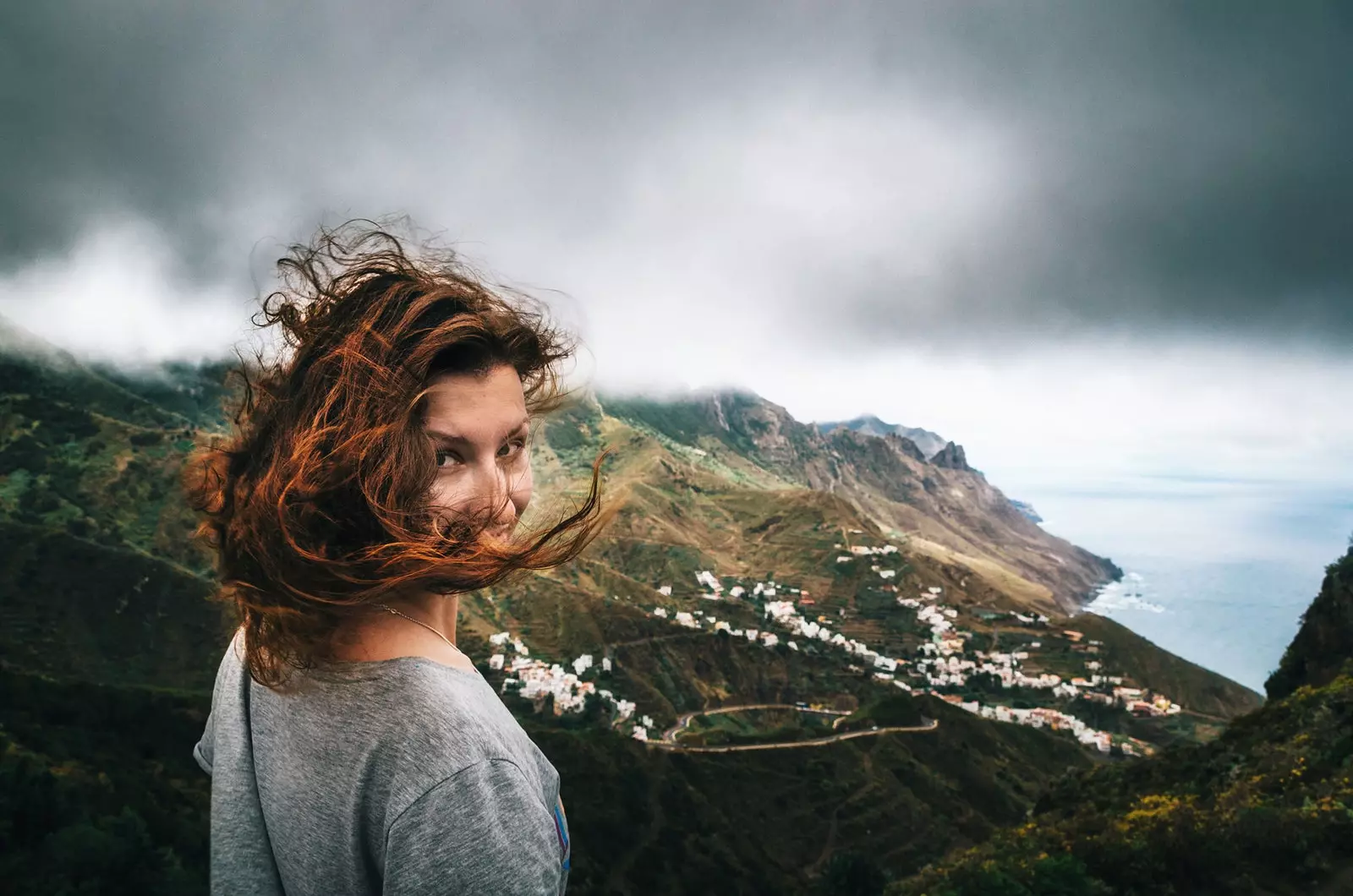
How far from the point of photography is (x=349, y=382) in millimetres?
1075

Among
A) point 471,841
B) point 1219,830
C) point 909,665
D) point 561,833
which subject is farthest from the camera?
point 909,665

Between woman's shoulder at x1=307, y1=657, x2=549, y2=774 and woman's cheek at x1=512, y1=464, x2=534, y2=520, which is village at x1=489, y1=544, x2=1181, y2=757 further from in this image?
woman's shoulder at x1=307, y1=657, x2=549, y2=774

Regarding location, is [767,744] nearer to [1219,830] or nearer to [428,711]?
[1219,830]

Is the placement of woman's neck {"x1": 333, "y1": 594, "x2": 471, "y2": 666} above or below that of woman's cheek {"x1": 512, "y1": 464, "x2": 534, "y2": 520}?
below

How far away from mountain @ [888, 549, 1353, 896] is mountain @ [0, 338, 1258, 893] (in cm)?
649

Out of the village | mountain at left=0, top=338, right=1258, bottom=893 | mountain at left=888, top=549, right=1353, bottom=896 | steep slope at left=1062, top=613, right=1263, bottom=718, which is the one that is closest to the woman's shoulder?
mountain at left=0, top=338, right=1258, bottom=893

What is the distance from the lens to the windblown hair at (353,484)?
1008 mm

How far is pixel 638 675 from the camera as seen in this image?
60.3m

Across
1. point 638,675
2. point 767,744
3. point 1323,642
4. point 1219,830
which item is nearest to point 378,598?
point 1219,830

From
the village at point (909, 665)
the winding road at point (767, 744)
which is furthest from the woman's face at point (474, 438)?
the village at point (909, 665)

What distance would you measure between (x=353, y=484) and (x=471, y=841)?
54 centimetres

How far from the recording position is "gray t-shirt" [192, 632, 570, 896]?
0.82 meters

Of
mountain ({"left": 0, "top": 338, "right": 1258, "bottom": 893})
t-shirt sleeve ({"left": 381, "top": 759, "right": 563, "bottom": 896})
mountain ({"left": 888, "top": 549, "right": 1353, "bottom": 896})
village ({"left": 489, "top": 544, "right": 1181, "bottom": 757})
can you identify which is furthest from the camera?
village ({"left": 489, "top": 544, "right": 1181, "bottom": 757})

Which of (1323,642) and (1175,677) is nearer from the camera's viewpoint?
(1323,642)
